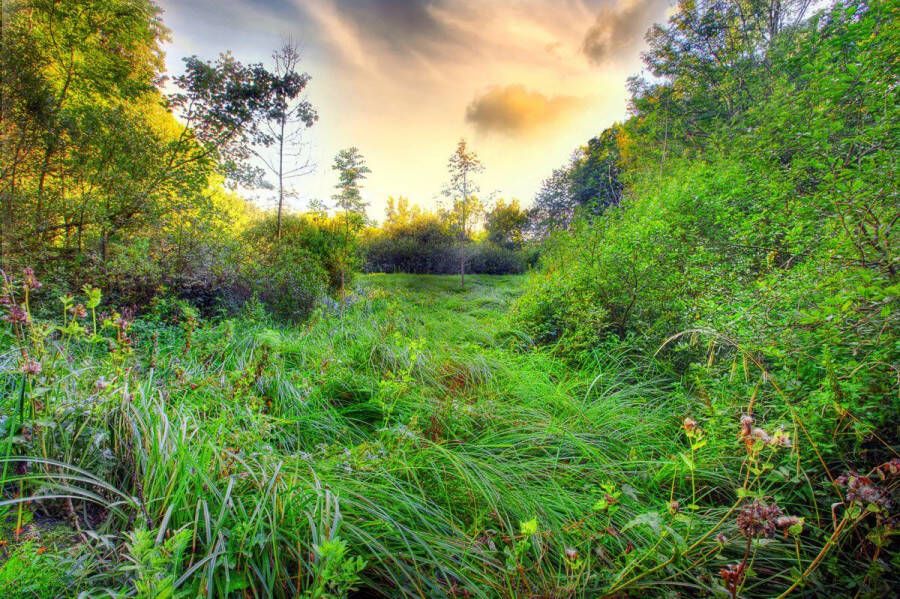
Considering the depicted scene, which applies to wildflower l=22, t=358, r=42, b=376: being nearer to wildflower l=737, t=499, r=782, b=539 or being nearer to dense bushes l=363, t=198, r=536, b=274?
wildflower l=737, t=499, r=782, b=539

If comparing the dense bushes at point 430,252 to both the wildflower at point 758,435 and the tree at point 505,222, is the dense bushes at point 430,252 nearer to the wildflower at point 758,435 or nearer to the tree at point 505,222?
the tree at point 505,222

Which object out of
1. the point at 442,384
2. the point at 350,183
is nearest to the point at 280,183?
the point at 350,183

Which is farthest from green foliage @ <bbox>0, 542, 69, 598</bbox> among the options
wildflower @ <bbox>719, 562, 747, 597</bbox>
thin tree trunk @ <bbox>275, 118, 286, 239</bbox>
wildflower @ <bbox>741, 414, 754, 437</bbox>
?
thin tree trunk @ <bbox>275, 118, 286, 239</bbox>

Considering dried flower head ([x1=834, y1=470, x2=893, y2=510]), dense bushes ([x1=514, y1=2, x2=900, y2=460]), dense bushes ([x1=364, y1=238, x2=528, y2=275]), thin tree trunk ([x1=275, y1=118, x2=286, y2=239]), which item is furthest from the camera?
dense bushes ([x1=364, y1=238, x2=528, y2=275])

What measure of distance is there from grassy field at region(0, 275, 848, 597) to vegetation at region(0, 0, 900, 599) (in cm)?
2

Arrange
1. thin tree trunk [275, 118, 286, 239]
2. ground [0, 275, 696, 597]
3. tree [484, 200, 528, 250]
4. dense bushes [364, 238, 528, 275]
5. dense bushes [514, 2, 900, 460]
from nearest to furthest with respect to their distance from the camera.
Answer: ground [0, 275, 696, 597] < dense bushes [514, 2, 900, 460] < thin tree trunk [275, 118, 286, 239] < dense bushes [364, 238, 528, 275] < tree [484, 200, 528, 250]

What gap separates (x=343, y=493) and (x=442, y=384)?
1.56m

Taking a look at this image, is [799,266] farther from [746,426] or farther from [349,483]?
[349,483]

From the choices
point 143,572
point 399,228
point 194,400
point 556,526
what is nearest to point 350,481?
point 143,572

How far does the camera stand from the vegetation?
3.01ft

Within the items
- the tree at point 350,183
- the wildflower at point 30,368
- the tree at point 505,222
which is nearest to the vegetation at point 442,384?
the wildflower at point 30,368

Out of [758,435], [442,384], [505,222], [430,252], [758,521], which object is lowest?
[442,384]

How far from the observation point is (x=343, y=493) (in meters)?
1.18

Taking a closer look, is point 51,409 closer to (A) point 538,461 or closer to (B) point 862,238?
(A) point 538,461
